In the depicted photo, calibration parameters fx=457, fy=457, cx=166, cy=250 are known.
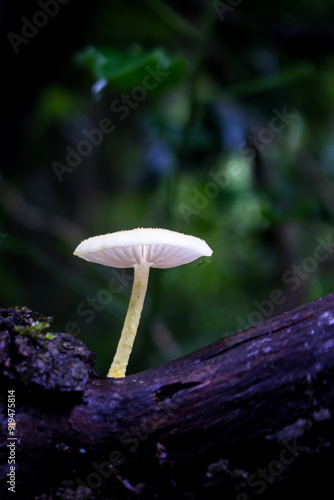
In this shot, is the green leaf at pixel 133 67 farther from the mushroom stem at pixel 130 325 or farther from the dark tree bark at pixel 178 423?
the dark tree bark at pixel 178 423

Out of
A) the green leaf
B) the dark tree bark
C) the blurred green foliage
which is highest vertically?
the blurred green foliage

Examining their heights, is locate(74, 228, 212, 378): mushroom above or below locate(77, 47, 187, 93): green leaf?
below

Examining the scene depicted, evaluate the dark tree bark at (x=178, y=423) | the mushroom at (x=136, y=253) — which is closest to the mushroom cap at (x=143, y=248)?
the mushroom at (x=136, y=253)

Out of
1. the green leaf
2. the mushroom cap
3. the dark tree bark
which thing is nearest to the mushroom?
the mushroom cap

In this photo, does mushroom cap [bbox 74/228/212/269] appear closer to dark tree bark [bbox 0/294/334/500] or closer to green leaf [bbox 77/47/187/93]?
dark tree bark [bbox 0/294/334/500]

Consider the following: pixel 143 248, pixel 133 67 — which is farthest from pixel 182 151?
pixel 143 248

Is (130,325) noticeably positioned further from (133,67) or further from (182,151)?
(182,151)

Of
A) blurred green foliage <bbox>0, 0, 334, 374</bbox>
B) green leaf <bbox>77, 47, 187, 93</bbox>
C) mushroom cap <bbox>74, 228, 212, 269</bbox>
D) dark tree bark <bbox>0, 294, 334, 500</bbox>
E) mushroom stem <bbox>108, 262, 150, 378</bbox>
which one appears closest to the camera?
dark tree bark <bbox>0, 294, 334, 500</bbox>
